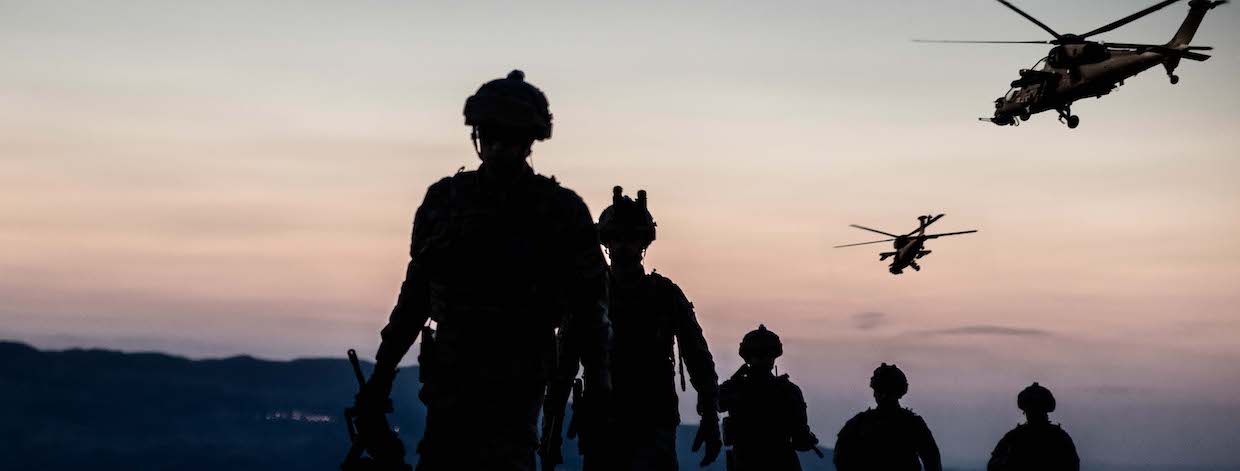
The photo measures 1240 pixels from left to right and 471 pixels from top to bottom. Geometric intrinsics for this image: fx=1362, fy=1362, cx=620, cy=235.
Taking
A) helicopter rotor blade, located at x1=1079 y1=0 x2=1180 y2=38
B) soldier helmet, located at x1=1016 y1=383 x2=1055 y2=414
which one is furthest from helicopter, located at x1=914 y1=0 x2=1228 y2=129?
soldier helmet, located at x1=1016 y1=383 x2=1055 y2=414

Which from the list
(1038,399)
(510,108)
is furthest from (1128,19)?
(510,108)

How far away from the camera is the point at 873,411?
13086 millimetres

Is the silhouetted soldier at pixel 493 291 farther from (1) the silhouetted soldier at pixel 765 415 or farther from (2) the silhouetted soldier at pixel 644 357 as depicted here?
(1) the silhouetted soldier at pixel 765 415

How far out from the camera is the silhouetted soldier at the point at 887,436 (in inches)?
505

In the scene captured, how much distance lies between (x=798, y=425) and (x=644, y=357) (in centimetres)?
180

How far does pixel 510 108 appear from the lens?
7621 mm

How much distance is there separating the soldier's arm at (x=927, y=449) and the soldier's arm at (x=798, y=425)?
139 cm

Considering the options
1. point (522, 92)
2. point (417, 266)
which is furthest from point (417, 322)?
point (522, 92)

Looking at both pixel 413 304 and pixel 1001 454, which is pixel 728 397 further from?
pixel 413 304

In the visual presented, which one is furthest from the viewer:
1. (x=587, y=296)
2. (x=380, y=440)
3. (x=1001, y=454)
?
(x=1001, y=454)

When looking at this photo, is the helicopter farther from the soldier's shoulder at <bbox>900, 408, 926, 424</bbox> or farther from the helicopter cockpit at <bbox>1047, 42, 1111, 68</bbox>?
the soldier's shoulder at <bbox>900, 408, 926, 424</bbox>

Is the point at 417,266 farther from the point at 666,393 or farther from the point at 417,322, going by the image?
the point at 666,393

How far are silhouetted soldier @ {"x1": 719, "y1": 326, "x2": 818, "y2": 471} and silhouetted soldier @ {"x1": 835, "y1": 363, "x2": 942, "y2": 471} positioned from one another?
34.0 inches

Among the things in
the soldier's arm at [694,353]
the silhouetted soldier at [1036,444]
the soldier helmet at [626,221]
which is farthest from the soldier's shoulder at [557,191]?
the silhouetted soldier at [1036,444]
